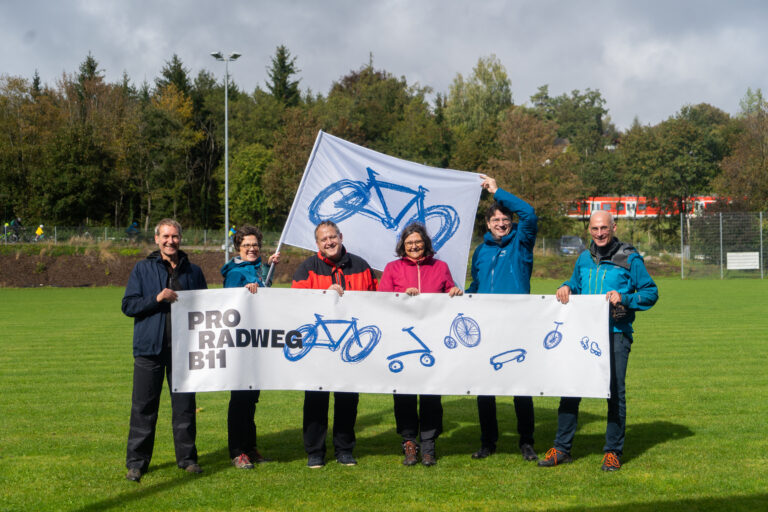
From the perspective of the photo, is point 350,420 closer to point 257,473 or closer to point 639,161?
point 257,473

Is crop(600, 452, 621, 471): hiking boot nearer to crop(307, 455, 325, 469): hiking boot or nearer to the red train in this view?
crop(307, 455, 325, 469): hiking boot

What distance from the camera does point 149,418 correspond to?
261 inches

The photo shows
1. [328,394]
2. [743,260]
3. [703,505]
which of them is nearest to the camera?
[703,505]

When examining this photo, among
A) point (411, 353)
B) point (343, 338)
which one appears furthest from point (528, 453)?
point (343, 338)

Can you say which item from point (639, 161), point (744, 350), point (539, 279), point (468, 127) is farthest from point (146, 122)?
point (744, 350)

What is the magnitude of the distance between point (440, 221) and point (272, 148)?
61.9 meters

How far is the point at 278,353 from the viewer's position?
692 centimetres

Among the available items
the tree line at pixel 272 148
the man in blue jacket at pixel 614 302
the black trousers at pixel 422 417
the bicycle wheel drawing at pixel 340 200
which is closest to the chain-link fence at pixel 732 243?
the tree line at pixel 272 148

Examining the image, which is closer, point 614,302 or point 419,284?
point 614,302

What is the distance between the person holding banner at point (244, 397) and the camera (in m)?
6.99

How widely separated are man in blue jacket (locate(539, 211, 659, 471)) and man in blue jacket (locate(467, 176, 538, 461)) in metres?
0.36

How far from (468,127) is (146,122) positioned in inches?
1183

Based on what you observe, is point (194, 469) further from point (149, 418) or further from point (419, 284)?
point (419, 284)

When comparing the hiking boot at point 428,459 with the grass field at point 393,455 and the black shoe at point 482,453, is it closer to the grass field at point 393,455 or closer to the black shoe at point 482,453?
the grass field at point 393,455
